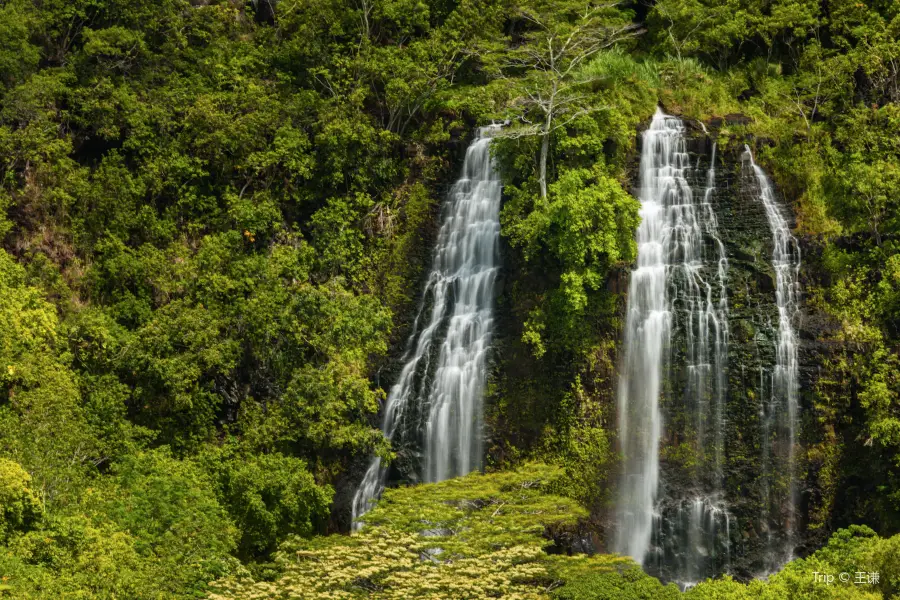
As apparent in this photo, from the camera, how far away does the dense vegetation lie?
23984mm

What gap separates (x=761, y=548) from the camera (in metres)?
25.5

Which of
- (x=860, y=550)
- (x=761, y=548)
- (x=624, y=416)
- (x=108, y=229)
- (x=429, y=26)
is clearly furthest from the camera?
(x=429, y=26)

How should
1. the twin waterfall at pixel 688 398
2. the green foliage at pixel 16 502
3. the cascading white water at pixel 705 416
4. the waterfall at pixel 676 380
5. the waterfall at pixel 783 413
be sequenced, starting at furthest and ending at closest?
the waterfall at pixel 676 380, the twin waterfall at pixel 688 398, the cascading white water at pixel 705 416, the waterfall at pixel 783 413, the green foliage at pixel 16 502

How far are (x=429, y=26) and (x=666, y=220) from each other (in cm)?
1174

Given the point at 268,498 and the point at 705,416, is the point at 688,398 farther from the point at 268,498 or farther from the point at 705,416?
the point at 268,498

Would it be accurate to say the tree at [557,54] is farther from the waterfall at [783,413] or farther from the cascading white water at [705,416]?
the waterfall at [783,413]

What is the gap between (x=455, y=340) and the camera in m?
30.1

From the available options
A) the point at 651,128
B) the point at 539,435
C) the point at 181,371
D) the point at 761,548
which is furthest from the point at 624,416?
the point at 181,371

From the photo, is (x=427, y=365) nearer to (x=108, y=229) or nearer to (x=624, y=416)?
(x=624, y=416)

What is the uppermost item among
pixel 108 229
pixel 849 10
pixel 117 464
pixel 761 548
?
pixel 849 10

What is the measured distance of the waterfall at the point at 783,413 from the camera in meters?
25.6

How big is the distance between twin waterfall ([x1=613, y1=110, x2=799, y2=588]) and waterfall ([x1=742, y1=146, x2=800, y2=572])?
1.0 inches

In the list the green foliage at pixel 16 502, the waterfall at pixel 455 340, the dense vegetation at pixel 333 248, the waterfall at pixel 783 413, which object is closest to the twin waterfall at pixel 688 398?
the waterfall at pixel 783 413

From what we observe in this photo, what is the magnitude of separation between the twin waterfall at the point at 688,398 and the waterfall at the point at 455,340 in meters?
4.18
